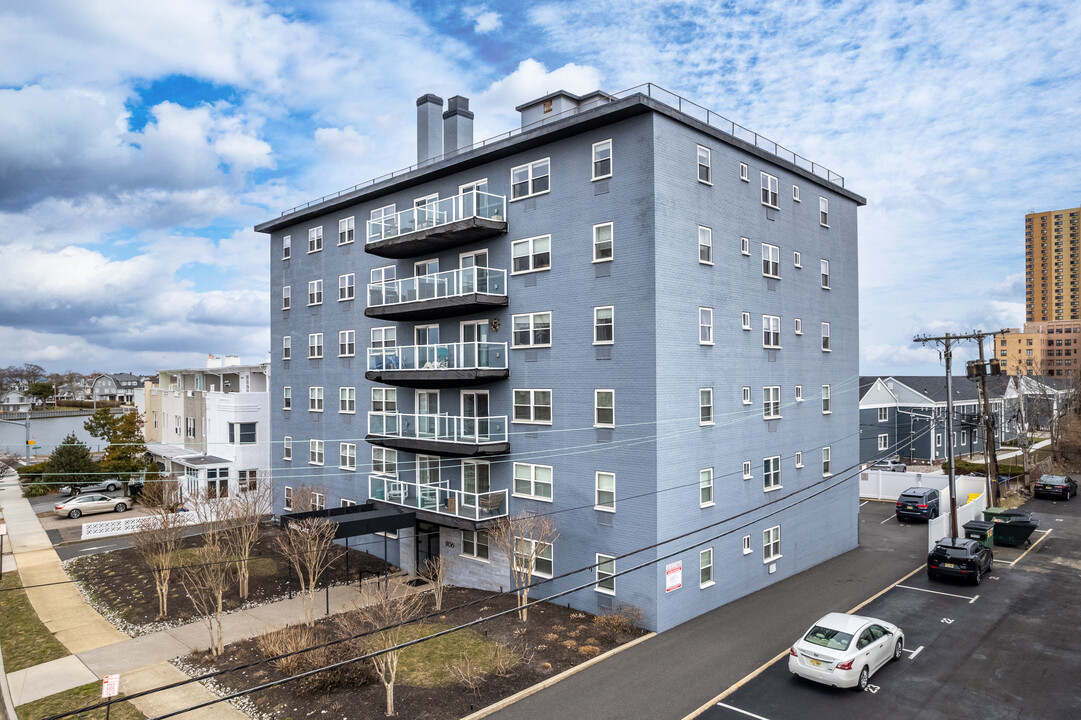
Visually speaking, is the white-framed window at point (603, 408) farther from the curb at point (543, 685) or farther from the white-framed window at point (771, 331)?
the white-framed window at point (771, 331)

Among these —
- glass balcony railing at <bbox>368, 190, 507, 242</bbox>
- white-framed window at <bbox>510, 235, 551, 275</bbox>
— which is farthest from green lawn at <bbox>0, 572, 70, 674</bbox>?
white-framed window at <bbox>510, 235, 551, 275</bbox>

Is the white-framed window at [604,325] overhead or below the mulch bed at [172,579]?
overhead

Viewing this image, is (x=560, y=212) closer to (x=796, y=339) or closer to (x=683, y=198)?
(x=683, y=198)

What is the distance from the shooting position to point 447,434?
78.1 ft

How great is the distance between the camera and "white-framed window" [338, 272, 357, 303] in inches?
1223

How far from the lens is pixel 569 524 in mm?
21219

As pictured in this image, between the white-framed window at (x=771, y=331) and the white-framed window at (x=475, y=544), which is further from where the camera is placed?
the white-framed window at (x=771, y=331)

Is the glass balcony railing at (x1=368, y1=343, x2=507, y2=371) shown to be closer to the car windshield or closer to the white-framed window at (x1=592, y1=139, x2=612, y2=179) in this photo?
the white-framed window at (x1=592, y1=139, x2=612, y2=179)

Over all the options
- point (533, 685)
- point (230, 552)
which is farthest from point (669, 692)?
point (230, 552)

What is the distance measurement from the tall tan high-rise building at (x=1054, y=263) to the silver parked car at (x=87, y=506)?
19792 cm

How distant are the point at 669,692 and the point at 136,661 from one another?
1523 cm

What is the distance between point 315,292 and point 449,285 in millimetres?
13230

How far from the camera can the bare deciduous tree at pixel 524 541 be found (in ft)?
67.8

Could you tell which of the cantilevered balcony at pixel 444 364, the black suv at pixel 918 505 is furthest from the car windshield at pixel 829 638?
the black suv at pixel 918 505
